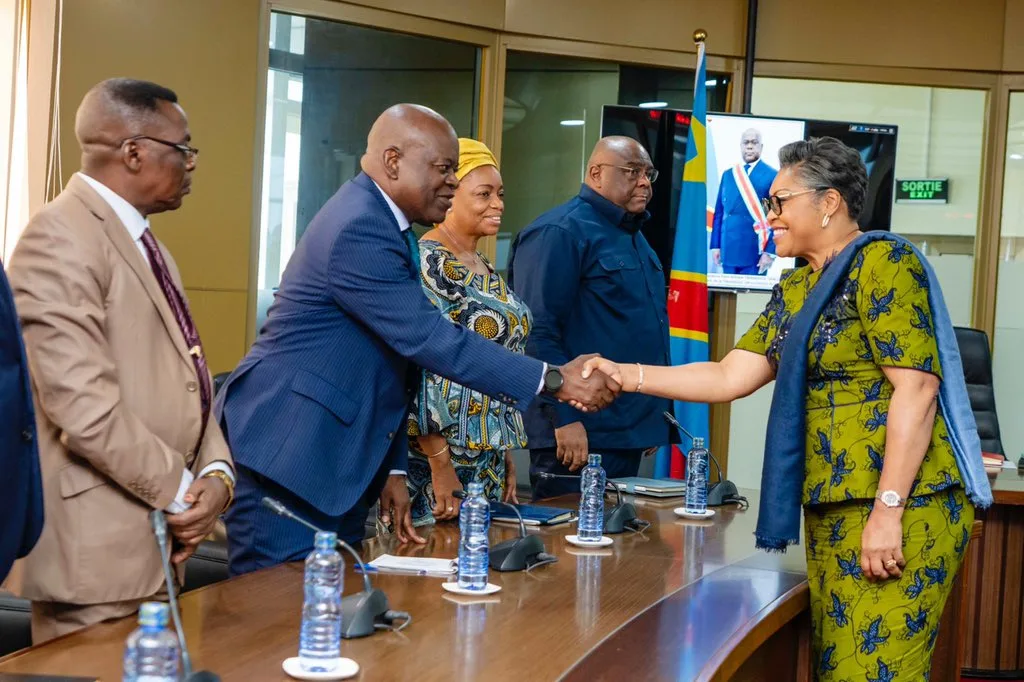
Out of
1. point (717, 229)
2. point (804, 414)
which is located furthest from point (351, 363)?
point (717, 229)

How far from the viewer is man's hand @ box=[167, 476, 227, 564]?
2.05 metres

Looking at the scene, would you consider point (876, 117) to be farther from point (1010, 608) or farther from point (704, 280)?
point (1010, 608)

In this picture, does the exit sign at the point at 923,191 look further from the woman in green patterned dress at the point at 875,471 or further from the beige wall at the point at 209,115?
the woman in green patterned dress at the point at 875,471

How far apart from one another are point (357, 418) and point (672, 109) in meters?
3.90

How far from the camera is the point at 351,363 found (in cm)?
240

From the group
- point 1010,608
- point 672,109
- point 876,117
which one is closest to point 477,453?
point 1010,608

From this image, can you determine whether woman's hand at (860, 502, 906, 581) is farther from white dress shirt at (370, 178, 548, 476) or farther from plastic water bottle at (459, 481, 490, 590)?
white dress shirt at (370, 178, 548, 476)

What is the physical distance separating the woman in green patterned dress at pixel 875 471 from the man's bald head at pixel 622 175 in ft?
4.91

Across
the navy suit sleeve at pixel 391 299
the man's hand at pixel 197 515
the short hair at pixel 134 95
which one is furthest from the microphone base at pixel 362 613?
the short hair at pixel 134 95

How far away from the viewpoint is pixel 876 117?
253 inches

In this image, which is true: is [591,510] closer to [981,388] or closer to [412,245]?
[412,245]

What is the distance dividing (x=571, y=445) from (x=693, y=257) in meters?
2.30

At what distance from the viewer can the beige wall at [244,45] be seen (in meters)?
4.69

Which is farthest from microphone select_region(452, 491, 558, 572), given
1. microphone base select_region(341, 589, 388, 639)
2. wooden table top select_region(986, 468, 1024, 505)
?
wooden table top select_region(986, 468, 1024, 505)
